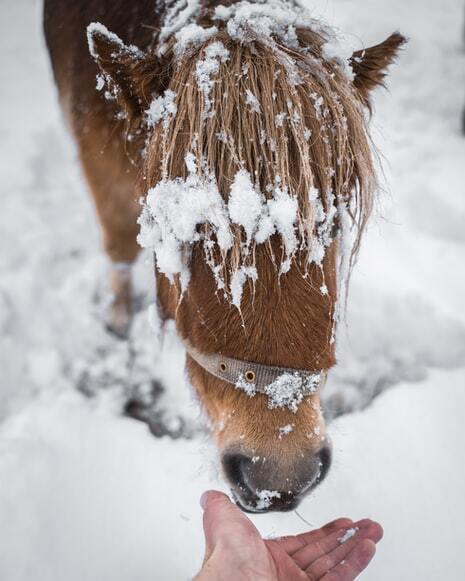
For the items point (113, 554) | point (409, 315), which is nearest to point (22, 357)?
point (113, 554)

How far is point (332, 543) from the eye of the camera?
166 centimetres

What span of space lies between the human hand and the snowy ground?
0.32 m

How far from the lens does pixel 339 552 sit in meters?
1.63

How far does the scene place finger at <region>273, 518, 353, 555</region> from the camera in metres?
1.69

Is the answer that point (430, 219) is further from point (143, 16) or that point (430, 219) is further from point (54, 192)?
point (54, 192)

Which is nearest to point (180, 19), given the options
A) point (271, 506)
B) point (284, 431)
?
point (284, 431)

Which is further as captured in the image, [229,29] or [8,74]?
[8,74]

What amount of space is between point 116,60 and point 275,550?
6.25 feet

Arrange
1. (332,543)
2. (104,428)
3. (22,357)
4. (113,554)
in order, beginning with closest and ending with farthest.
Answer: (332,543) < (113,554) < (104,428) < (22,357)

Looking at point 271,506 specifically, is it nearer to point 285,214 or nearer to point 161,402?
point 285,214

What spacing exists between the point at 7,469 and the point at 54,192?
2704 millimetres

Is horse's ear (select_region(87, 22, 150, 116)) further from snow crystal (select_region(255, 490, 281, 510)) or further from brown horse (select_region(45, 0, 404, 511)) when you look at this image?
snow crystal (select_region(255, 490, 281, 510))

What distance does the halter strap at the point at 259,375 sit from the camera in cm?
139

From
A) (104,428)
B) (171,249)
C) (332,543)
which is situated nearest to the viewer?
(171,249)
